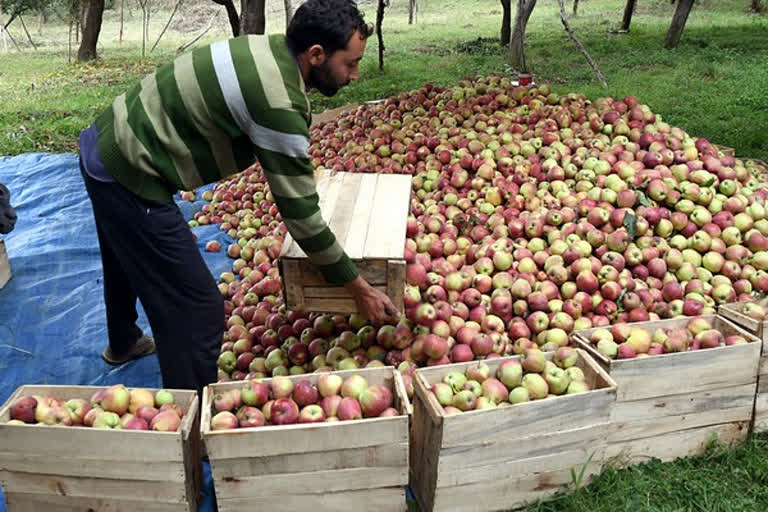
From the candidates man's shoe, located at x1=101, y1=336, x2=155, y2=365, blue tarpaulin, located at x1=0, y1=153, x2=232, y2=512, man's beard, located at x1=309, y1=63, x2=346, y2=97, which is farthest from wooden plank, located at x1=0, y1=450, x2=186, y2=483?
man's beard, located at x1=309, y1=63, x2=346, y2=97

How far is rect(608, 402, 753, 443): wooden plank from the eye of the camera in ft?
8.72

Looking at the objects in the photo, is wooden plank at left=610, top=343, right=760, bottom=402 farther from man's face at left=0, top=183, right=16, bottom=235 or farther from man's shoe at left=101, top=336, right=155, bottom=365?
man's face at left=0, top=183, right=16, bottom=235

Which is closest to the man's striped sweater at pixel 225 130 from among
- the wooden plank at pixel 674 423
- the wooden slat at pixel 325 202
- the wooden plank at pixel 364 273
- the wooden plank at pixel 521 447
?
the wooden plank at pixel 364 273

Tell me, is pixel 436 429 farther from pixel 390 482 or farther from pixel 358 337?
pixel 358 337

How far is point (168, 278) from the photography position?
103 inches

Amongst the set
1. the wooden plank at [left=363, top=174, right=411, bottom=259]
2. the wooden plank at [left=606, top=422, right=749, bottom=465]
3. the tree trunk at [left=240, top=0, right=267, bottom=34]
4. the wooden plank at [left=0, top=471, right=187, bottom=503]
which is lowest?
the wooden plank at [left=606, top=422, right=749, bottom=465]

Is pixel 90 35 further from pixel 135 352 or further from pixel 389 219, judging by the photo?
pixel 389 219

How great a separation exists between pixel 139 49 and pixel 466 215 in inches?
777

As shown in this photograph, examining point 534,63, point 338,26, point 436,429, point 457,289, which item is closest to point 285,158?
point 338,26

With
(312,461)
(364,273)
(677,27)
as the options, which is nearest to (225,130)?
(364,273)

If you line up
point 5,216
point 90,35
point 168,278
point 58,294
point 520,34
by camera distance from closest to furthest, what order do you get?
point 168,278, point 5,216, point 58,294, point 520,34, point 90,35

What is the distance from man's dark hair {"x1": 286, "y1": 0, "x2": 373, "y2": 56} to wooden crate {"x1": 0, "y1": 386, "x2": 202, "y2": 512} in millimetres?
1485

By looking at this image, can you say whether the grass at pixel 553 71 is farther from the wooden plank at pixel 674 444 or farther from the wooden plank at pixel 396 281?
the wooden plank at pixel 396 281

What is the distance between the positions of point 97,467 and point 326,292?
116 centimetres
